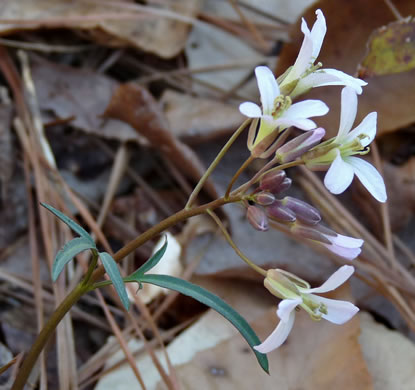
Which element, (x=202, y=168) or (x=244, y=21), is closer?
(x=202, y=168)

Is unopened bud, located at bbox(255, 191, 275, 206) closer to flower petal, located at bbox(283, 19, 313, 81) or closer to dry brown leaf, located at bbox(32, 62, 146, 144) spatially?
flower petal, located at bbox(283, 19, 313, 81)

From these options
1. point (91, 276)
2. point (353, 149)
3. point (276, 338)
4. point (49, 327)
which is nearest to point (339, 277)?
point (276, 338)

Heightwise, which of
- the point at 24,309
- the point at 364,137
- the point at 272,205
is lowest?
the point at 24,309

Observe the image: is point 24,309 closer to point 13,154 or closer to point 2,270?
point 2,270

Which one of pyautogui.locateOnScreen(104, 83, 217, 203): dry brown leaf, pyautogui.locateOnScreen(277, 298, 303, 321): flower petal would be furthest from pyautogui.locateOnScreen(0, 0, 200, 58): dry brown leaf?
pyautogui.locateOnScreen(277, 298, 303, 321): flower petal

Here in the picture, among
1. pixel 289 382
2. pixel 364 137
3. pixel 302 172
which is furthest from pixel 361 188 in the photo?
pixel 364 137

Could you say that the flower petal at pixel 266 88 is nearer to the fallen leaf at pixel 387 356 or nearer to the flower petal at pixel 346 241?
the flower petal at pixel 346 241
